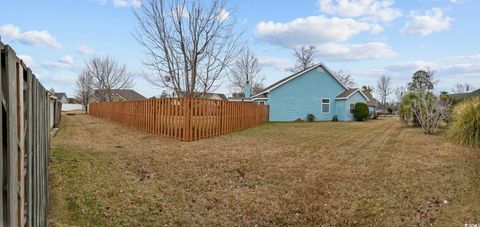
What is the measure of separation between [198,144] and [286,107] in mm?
15698

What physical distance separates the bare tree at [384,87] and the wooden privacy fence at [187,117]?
189 feet

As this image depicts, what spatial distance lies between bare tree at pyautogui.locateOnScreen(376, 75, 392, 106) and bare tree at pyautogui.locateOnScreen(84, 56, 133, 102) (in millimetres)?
52453

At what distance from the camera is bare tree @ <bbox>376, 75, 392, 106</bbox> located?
65588 millimetres

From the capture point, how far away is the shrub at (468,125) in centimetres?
895

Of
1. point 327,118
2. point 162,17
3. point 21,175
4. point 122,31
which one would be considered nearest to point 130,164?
point 21,175

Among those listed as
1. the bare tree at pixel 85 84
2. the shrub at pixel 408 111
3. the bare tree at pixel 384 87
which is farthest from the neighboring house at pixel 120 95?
the bare tree at pixel 384 87

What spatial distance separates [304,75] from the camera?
25.2m

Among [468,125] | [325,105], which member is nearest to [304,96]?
[325,105]

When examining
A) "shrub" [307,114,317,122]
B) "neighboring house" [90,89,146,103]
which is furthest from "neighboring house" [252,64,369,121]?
"neighboring house" [90,89,146,103]

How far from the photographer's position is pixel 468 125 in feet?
30.3

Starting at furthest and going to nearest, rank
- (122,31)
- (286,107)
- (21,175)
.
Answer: (286,107) → (122,31) → (21,175)

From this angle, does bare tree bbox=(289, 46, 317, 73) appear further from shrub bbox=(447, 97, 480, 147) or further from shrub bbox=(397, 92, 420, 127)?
shrub bbox=(447, 97, 480, 147)

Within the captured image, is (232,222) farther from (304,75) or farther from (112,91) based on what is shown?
(112,91)

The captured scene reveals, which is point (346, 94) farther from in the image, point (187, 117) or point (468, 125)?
point (187, 117)
